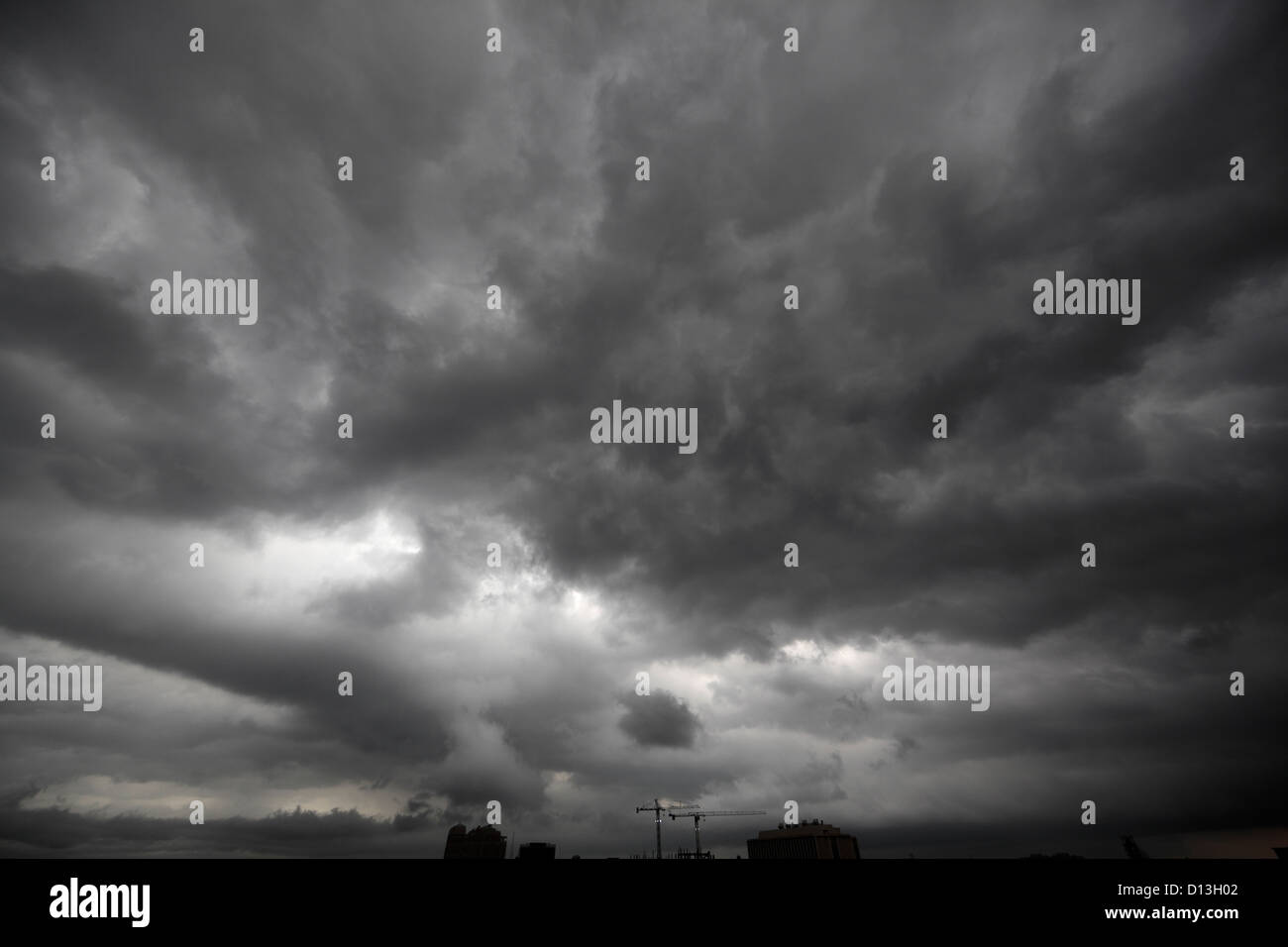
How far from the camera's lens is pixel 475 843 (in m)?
148

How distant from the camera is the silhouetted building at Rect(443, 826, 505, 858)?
145250mm

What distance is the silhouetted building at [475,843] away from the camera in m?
145
